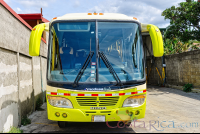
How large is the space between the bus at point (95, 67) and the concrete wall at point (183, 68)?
8049 millimetres

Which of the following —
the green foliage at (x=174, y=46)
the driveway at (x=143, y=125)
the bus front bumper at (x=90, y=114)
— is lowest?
the driveway at (x=143, y=125)

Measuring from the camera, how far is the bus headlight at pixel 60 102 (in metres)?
4.25

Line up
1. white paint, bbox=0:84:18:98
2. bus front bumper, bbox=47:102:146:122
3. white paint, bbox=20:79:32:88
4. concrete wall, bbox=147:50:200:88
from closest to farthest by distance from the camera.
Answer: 1. bus front bumper, bbox=47:102:146:122
2. white paint, bbox=0:84:18:98
3. white paint, bbox=20:79:32:88
4. concrete wall, bbox=147:50:200:88

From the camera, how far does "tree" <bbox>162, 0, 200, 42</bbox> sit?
13.4m

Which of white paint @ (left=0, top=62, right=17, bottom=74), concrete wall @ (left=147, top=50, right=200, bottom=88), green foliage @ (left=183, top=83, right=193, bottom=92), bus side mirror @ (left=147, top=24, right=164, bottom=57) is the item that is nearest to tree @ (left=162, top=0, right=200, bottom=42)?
concrete wall @ (left=147, top=50, right=200, bottom=88)

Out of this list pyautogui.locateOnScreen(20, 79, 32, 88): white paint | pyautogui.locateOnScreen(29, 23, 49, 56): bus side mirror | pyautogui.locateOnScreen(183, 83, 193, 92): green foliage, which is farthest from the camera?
pyautogui.locateOnScreen(183, 83, 193, 92): green foliage

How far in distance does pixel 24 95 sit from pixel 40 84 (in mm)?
2421

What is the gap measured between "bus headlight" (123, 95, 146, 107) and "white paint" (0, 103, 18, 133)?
2.66 meters

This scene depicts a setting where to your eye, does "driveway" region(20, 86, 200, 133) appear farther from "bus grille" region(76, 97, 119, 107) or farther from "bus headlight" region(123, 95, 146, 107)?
"bus grille" region(76, 97, 119, 107)

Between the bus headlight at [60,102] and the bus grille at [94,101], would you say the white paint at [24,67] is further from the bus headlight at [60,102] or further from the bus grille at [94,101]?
the bus grille at [94,101]

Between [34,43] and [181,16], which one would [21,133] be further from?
[181,16]

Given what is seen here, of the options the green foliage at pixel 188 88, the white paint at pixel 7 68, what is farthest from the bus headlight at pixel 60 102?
the green foliage at pixel 188 88

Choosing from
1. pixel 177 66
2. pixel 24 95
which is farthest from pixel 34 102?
pixel 177 66

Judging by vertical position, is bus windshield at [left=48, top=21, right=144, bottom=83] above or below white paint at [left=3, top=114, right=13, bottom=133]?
above
